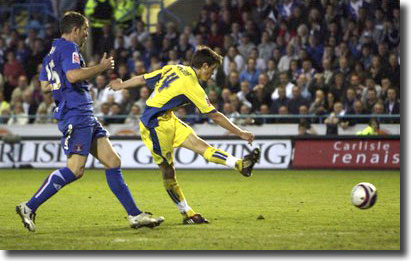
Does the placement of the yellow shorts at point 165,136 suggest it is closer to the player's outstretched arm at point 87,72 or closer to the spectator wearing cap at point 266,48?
the player's outstretched arm at point 87,72

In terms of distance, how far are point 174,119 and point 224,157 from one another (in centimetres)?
74

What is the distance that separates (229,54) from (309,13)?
2.13m

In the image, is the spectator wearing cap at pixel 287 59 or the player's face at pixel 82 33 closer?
the player's face at pixel 82 33

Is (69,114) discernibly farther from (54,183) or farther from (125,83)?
A: (125,83)

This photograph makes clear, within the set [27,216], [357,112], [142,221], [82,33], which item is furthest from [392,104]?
[27,216]

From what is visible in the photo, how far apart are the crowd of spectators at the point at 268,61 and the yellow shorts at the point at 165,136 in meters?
8.91

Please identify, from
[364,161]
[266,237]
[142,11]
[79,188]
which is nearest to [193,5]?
[142,11]

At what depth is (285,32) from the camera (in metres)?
19.9

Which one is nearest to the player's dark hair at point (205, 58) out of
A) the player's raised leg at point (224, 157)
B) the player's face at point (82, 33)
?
the player's raised leg at point (224, 157)

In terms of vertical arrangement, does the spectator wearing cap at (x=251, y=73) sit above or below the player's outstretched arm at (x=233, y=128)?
above

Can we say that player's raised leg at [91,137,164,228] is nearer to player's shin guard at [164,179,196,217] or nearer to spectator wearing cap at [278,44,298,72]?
player's shin guard at [164,179,196,217]

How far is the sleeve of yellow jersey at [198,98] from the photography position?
879 cm

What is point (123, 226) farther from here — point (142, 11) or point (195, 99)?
point (142, 11)

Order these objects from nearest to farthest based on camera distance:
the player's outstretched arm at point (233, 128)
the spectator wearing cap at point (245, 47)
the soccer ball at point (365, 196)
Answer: the player's outstretched arm at point (233, 128)
the soccer ball at point (365, 196)
the spectator wearing cap at point (245, 47)
